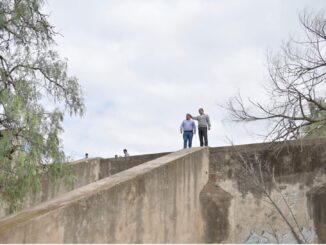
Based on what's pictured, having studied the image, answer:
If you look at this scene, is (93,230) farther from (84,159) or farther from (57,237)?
(84,159)

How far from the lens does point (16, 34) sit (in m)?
8.22

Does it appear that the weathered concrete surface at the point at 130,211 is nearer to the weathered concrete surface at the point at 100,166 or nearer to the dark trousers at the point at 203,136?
the dark trousers at the point at 203,136

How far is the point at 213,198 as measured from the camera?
384 inches

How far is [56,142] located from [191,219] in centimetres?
330

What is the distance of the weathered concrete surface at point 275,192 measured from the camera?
29.3 feet

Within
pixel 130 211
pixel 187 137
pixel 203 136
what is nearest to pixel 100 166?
pixel 187 137

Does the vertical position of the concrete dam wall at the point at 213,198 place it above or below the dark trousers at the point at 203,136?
below

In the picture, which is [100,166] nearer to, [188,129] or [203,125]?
[188,129]

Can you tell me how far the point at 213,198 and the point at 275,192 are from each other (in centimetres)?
136

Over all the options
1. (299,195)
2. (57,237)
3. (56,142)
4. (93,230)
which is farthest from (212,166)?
(57,237)

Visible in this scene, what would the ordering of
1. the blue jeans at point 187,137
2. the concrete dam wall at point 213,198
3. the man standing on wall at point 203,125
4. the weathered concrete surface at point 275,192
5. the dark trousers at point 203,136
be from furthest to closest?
the blue jeans at point 187,137, the man standing on wall at point 203,125, the dark trousers at point 203,136, the weathered concrete surface at point 275,192, the concrete dam wall at point 213,198

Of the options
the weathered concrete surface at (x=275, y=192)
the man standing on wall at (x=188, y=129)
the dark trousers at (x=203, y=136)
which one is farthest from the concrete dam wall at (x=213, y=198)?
the man standing on wall at (x=188, y=129)

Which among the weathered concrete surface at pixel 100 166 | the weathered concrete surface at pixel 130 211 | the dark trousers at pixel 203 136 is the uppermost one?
the dark trousers at pixel 203 136

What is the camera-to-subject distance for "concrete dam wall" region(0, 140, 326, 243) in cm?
679
